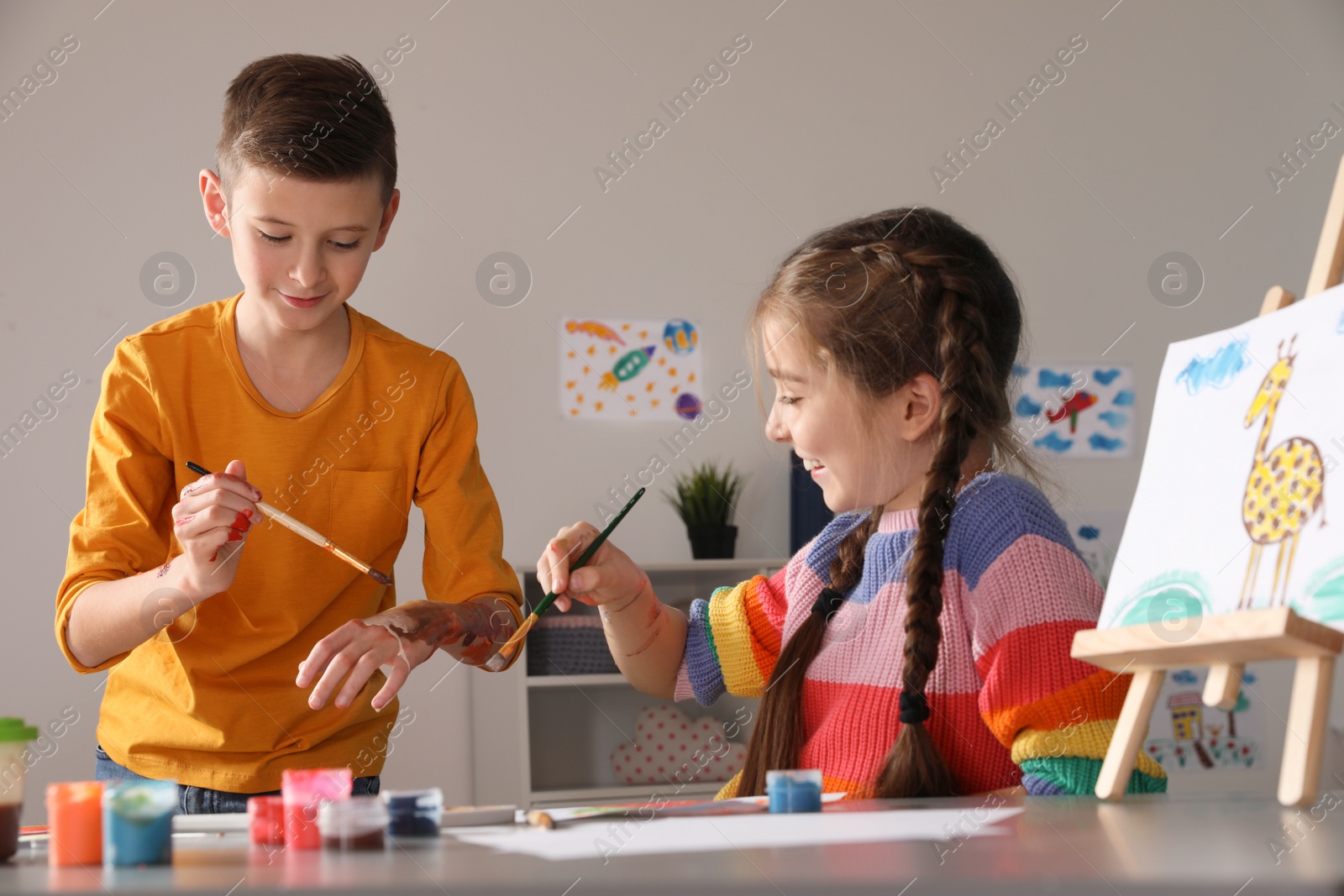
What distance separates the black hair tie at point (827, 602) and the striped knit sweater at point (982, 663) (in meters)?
0.02

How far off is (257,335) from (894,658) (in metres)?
0.81

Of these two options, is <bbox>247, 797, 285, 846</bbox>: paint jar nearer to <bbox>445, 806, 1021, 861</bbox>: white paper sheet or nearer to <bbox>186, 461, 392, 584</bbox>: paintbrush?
<bbox>445, 806, 1021, 861</bbox>: white paper sheet

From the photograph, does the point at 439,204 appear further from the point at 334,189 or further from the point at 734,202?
the point at 334,189

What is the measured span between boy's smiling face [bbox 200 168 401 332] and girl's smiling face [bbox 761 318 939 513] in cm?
51

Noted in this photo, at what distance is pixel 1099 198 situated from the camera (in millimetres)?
3277

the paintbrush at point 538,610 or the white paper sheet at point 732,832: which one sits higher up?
the paintbrush at point 538,610

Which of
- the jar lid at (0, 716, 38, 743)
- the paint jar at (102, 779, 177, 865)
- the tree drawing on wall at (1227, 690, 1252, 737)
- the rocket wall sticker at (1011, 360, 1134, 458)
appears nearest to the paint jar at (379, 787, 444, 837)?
the paint jar at (102, 779, 177, 865)

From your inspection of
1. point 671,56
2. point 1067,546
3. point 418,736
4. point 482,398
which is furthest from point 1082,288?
point 1067,546

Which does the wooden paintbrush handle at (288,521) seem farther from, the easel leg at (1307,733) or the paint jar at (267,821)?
the easel leg at (1307,733)

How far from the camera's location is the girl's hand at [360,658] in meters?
1.01

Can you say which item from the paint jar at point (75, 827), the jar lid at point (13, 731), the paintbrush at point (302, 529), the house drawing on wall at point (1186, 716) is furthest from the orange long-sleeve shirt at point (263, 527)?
the house drawing on wall at point (1186, 716)

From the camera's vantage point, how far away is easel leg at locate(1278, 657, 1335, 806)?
0.74m

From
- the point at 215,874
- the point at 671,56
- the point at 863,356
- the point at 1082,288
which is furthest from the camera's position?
the point at 1082,288

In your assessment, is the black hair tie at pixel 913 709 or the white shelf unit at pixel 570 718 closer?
the black hair tie at pixel 913 709
